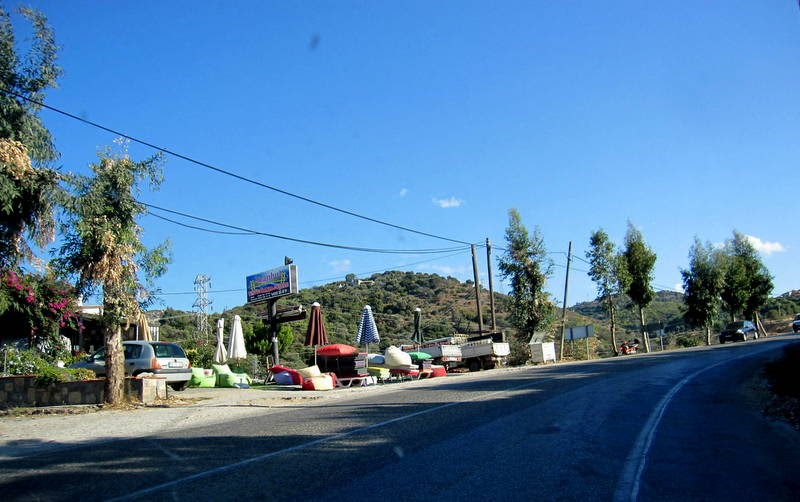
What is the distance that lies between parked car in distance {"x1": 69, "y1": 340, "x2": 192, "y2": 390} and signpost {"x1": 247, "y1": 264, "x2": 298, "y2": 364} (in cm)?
996

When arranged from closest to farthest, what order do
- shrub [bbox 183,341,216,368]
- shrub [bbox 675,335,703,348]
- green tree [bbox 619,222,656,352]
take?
shrub [bbox 183,341,216,368]
green tree [bbox 619,222,656,352]
shrub [bbox 675,335,703,348]

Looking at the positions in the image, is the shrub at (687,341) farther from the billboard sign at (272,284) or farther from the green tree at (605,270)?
the billboard sign at (272,284)

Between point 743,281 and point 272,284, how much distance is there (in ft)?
149

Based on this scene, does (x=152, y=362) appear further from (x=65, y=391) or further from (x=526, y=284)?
(x=526, y=284)

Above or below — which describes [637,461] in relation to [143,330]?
below

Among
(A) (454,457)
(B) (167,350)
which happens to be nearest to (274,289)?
(B) (167,350)

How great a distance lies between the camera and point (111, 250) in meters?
14.4

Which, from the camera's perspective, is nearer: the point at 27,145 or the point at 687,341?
the point at 27,145

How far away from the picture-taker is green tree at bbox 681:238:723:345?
51.9 m

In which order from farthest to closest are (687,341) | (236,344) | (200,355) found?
(687,341)
(200,355)
(236,344)

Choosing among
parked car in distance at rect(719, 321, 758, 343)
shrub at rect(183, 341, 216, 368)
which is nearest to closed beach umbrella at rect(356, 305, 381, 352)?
shrub at rect(183, 341, 216, 368)

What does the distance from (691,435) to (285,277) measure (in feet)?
77.8

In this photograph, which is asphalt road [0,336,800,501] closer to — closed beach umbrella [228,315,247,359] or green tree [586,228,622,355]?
closed beach umbrella [228,315,247,359]

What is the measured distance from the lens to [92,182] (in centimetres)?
1415
